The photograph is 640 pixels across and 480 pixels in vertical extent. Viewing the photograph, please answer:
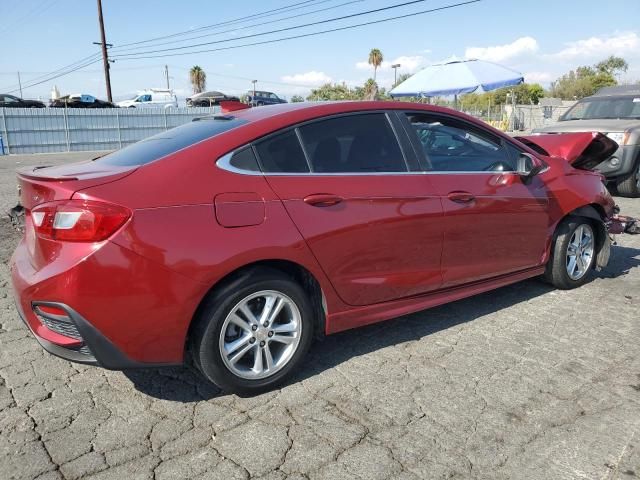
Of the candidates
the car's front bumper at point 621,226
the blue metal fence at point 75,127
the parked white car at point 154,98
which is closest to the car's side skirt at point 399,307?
the car's front bumper at point 621,226

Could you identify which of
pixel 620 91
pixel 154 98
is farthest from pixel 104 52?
pixel 620 91

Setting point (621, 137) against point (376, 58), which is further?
point (376, 58)

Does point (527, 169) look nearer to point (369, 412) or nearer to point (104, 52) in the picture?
point (369, 412)

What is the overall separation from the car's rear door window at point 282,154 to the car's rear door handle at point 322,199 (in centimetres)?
17

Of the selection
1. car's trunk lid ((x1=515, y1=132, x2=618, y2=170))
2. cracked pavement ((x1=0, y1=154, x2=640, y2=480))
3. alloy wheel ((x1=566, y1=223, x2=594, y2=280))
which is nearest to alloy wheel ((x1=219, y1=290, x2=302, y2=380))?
cracked pavement ((x1=0, y1=154, x2=640, y2=480))

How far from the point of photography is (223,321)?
9.51 ft

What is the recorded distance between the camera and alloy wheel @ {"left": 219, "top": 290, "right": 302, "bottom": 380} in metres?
2.98

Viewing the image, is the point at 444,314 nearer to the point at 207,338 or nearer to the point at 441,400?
the point at 441,400

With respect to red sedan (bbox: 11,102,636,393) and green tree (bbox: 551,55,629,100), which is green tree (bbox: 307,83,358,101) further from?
red sedan (bbox: 11,102,636,393)

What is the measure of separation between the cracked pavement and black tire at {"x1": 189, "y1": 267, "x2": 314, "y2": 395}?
103mm

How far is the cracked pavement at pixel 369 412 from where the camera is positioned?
8.21 feet

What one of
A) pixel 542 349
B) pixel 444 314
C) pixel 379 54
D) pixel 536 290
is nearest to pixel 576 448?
pixel 542 349

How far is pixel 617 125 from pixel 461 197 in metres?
7.50

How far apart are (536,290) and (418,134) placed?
6.69 feet
